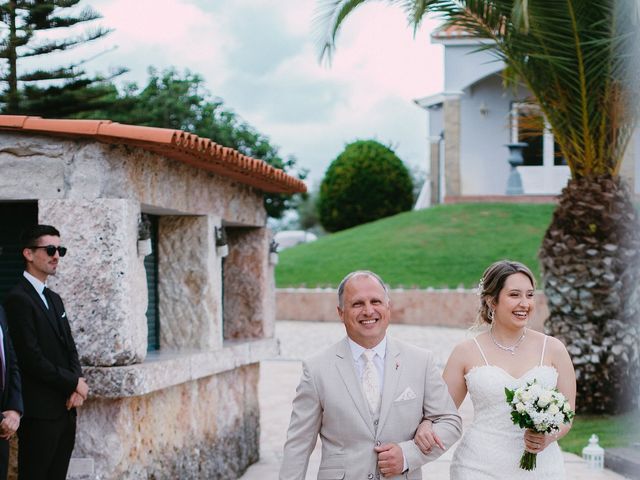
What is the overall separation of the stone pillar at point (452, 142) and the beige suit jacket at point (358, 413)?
84.2ft

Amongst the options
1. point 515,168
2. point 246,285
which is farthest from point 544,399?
point 515,168

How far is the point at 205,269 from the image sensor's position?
8.19 metres

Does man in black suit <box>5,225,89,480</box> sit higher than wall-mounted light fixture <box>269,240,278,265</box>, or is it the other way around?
wall-mounted light fixture <box>269,240,278,265</box>

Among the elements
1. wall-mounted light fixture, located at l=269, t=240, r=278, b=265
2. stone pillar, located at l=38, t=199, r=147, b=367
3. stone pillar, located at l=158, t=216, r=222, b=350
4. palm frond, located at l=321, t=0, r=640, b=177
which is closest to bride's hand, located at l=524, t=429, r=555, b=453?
stone pillar, located at l=38, t=199, r=147, b=367

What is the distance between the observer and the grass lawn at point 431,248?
80.8 feet

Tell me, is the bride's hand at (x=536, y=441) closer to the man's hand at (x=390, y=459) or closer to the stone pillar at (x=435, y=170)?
the man's hand at (x=390, y=459)

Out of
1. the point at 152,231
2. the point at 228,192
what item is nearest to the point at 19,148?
the point at 152,231

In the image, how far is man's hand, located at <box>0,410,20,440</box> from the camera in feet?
17.8

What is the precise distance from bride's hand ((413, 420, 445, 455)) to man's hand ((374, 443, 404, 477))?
0.30ft

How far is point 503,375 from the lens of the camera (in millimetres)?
4824

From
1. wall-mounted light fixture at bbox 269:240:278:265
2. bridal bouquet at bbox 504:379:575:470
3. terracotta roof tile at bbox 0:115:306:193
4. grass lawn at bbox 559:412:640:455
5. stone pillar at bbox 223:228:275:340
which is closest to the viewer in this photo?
bridal bouquet at bbox 504:379:575:470

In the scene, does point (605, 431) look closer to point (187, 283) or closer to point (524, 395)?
point (187, 283)

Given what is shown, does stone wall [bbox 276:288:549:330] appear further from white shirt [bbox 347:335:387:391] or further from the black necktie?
white shirt [bbox 347:335:387:391]

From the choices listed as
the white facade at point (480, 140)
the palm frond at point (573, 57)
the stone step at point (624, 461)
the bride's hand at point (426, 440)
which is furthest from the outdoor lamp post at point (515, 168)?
the bride's hand at point (426, 440)
